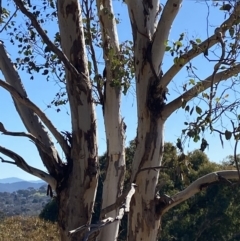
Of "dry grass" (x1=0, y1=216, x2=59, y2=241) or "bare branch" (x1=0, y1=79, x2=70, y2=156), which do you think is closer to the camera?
"bare branch" (x1=0, y1=79, x2=70, y2=156)

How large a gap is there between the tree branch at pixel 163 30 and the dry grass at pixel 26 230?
608cm

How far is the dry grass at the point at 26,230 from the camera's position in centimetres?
1155

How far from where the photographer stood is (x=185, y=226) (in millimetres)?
18047

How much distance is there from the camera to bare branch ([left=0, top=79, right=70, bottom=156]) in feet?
17.5

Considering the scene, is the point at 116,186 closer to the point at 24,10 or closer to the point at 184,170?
the point at 184,170

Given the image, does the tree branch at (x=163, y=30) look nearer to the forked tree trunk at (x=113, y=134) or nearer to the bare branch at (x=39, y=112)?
the forked tree trunk at (x=113, y=134)

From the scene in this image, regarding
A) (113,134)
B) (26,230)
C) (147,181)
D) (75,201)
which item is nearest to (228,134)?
(147,181)

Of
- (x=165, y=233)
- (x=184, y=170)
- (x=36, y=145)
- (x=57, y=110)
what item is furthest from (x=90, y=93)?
(x=165, y=233)

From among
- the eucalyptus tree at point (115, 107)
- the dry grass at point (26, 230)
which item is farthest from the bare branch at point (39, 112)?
the dry grass at point (26, 230)

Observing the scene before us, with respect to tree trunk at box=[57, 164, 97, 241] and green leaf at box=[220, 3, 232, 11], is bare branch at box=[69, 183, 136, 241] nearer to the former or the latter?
tree trunk at box=[57, 164, 97, 241]

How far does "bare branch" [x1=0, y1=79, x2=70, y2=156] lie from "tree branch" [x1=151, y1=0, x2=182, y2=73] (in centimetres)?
113

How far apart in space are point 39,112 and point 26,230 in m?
7.43

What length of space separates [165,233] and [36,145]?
41.5ft

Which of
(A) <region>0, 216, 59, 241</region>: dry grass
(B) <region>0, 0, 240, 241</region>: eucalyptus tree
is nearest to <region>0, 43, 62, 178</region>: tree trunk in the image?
(B) <region>0, 0, 240, 241</region>: eucalyptus tree
